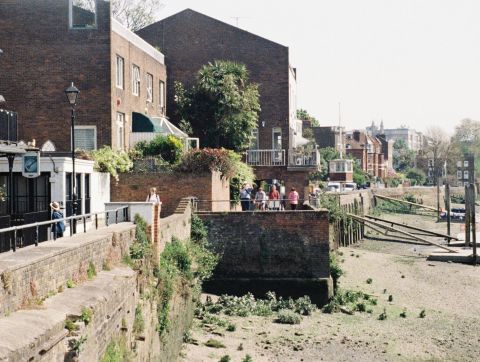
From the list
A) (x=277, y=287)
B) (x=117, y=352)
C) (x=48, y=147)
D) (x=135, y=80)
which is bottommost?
(x=277, y=287)

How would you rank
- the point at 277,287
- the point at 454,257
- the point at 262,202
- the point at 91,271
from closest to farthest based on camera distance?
the point at 91,271, the point at 277,287, the point at 262,202, the point at 454,257

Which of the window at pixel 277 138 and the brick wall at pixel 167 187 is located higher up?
the window at pixel 277 138

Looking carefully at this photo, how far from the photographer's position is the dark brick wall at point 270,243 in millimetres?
26609

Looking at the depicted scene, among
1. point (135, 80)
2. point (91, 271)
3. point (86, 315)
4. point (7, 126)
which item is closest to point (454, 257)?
point (135, 80)

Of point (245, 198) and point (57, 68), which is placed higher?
point (57, 68)

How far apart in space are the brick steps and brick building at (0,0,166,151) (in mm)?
18056

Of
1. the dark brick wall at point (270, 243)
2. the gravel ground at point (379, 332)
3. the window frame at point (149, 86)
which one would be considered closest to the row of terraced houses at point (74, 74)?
the window frame at point (149, 86)

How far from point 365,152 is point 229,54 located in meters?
70.1

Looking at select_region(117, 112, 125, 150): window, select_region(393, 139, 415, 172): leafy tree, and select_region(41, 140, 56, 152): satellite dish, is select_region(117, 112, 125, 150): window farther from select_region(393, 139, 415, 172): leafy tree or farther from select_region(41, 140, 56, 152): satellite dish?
select_region(393, 139, 415, 172): leafy tree

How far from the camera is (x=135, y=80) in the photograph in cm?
3475

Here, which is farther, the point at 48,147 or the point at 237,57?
the point at 237,57

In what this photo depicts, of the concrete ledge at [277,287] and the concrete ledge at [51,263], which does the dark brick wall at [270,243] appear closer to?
the concrete ledge at [277,287]

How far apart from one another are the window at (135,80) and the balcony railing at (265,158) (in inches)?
280

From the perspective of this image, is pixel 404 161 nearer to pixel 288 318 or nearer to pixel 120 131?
pixel 120 131
